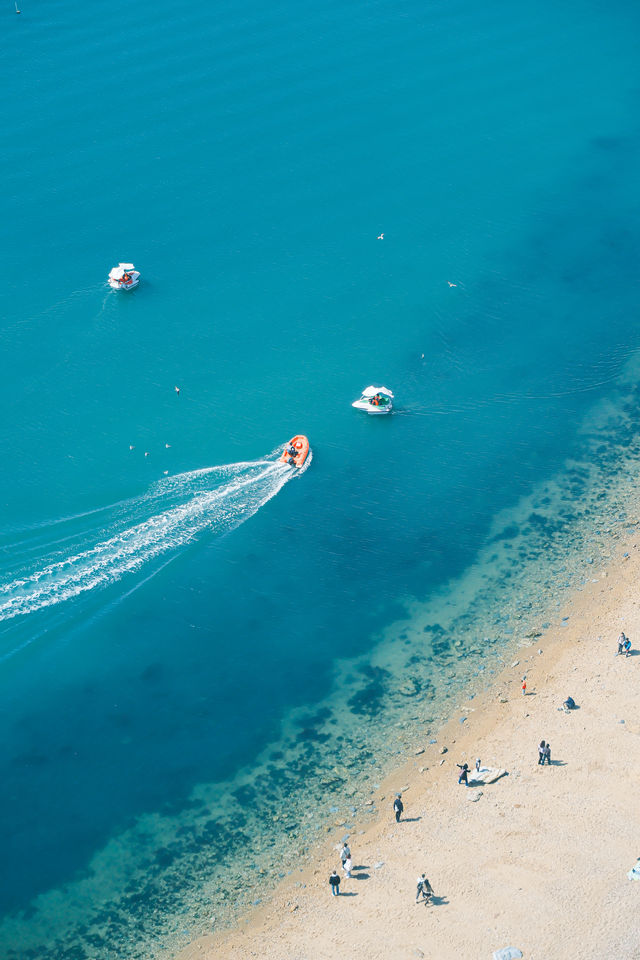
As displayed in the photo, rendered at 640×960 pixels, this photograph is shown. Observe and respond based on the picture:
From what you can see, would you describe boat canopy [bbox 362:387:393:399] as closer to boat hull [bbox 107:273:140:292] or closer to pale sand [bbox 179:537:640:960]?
boat hull [bbox 107:273:140:292]

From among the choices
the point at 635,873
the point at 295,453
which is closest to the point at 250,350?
the point at 295,453

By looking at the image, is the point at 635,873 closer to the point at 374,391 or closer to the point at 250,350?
the point at 374,391

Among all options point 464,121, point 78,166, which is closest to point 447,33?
point 464,121

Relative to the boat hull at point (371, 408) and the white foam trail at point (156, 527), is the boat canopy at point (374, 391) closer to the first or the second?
the boat hull at point (371, 408)

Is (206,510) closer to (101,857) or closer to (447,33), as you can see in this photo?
(101,857)

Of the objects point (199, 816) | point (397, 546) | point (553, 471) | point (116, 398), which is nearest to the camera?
point (199, 816)

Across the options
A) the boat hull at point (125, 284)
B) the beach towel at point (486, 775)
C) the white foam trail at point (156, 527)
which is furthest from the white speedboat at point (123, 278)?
the beach towel at point (486, 775)

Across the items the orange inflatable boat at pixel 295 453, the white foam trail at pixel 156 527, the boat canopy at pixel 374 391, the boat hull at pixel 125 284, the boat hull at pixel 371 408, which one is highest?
the boat hull at pixel 125 284
